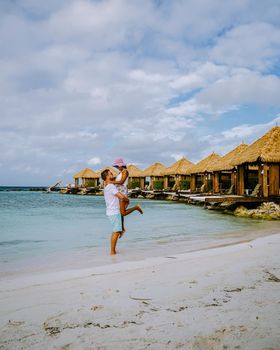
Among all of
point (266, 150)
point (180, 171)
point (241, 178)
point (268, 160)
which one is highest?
point (266, 150)

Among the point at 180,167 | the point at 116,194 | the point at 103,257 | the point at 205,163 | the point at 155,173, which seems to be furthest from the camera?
the point at 155,173

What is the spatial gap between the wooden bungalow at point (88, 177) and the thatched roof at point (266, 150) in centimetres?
3326

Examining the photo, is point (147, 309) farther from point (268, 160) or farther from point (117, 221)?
point (268, 160)

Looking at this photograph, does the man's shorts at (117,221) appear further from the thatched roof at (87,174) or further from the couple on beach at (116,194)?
the thatched roof at (87,174)

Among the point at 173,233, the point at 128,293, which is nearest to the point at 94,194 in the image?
the point at 173,233

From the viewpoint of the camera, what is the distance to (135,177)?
42.2 m

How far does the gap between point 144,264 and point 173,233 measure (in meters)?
4.99

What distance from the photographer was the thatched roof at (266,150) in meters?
14.4

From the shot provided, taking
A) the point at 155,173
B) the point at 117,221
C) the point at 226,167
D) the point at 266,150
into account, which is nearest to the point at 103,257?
the point at 117,221

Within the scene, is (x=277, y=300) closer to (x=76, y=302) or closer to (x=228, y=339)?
(x=228, y=339)

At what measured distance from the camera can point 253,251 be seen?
4.96 metres

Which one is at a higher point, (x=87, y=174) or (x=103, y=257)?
(x=87, y=174)

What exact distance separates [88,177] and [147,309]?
4575 centimetres

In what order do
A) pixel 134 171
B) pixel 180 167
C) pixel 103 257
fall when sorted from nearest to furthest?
pixel 103 257, pixel 180 167, pixel 134 171
